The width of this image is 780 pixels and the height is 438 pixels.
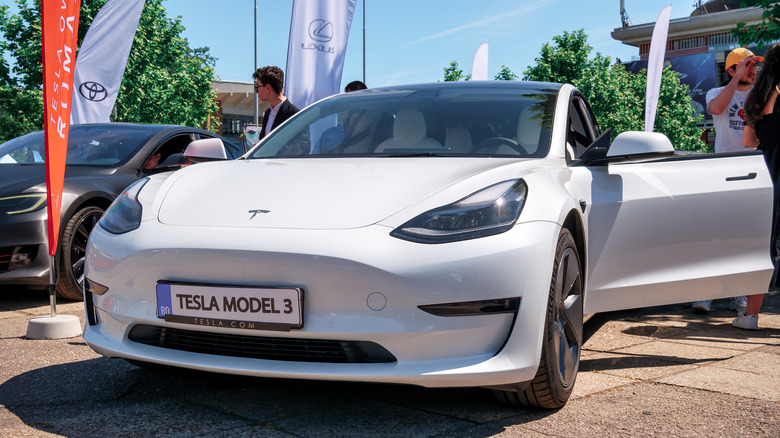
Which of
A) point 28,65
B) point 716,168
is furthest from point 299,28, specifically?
point 28,65

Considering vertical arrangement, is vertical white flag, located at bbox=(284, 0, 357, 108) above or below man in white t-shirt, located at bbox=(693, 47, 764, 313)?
above

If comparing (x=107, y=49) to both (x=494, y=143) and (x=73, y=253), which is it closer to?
(x=73, y=253)

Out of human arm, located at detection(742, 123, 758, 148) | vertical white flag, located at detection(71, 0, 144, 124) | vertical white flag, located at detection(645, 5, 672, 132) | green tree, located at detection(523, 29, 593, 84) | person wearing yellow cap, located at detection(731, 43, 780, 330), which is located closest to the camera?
person wearing yellow cap, located at detection(731, 43, 780, 330)

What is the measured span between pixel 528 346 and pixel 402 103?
1796 millimetres

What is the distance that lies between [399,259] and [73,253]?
3909mm

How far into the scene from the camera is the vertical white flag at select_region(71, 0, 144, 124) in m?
12.3

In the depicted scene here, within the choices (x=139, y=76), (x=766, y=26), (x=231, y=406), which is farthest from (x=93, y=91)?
(x=139, y=76)

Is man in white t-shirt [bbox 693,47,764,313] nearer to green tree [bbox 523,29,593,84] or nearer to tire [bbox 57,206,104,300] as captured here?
tire [bbox 57,206,104,300]

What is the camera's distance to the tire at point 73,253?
5.64 m

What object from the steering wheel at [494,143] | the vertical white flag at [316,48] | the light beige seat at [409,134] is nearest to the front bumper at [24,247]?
the light beige seat at [409,134]

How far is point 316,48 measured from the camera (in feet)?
35.6

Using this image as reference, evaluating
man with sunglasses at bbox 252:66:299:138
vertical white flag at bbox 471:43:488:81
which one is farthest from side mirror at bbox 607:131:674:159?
vertical white flag at bbox 471:43:488:81

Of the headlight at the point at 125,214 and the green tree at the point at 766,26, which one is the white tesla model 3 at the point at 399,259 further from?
the green tree at the point at 766,26

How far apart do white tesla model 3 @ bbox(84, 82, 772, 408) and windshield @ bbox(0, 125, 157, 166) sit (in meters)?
3.30
